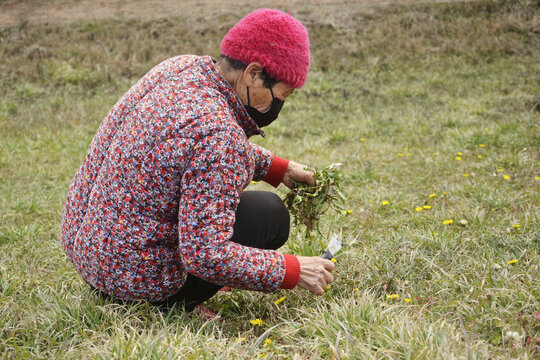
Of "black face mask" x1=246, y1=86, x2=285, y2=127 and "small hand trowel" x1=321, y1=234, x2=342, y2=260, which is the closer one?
"black face mask" x1=246, y1=86, x2=285, y2=127

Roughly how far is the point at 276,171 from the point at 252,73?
0.92m

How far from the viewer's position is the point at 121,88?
33.8 ft

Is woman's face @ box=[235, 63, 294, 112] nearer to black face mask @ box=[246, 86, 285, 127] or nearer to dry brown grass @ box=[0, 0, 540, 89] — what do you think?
black face mask @ box=[246, 86, 285, 127]

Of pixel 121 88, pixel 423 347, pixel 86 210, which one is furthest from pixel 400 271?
pixel 121 88

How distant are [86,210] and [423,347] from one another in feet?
4.84

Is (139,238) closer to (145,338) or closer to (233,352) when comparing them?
(145,338)

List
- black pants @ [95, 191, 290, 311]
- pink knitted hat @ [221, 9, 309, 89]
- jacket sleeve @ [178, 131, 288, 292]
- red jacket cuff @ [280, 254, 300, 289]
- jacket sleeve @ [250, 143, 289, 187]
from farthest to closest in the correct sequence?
jacket sleeve @ [250, 143, 289, 187] < black pants @ [95, 191, 290, 311] < red jacket cuff @ [280, 254, 300, 289] < pink knitted hat @ [221, 9, 309, 89] < jacket sleeve @ [178, 131, 288, 292]

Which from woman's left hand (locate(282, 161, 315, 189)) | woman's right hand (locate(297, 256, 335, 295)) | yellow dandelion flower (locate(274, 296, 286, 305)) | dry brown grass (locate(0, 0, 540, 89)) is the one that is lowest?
yellow dandelion flower (locate(274, 296, 286, 305))

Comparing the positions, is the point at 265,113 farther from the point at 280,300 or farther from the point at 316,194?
the point at 280,300

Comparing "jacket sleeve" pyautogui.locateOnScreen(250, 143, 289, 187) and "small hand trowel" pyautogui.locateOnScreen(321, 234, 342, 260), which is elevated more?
"jacket sleeve" pyautogui.locateOnScreen(250, 143, 289, 187)

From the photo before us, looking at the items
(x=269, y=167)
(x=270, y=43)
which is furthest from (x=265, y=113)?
(x=269, y=167)

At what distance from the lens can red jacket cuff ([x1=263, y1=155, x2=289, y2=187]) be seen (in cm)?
282

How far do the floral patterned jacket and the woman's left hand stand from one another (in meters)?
0.74

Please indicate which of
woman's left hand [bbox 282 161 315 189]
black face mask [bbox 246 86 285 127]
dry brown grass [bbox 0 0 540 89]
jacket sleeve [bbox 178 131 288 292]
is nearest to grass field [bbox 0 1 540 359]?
dry brown grass [bbox 0 0 540 89]
